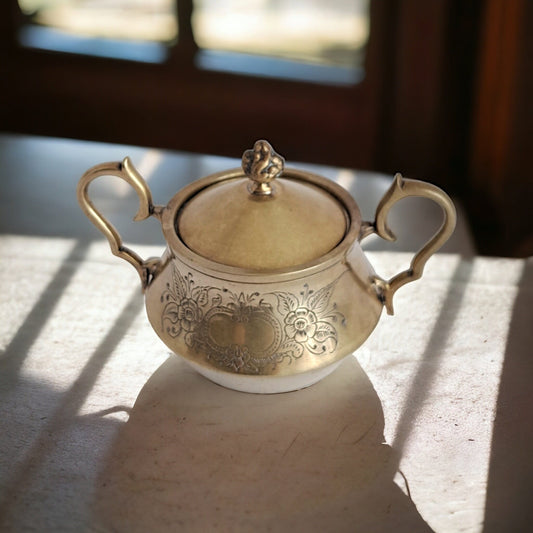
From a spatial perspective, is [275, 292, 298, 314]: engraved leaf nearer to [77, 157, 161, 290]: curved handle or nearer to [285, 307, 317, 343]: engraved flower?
[285, 307, 317, 343]: engraved flower

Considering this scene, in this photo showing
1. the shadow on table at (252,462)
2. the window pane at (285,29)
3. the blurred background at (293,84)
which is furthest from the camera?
the window pane at (285,29)

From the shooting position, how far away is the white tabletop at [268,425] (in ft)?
2.49

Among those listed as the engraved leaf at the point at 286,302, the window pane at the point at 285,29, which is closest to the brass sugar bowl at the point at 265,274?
the engraved leaf at the point at 286,302

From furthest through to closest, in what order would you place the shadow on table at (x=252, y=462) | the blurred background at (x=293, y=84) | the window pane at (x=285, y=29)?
the window pane at (x=285, y=29)
the blurred background at (x=293, y=84)
the shadow on table at (x=252, y=462)

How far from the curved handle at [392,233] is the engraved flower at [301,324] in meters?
0.09

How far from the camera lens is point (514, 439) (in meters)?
0.82

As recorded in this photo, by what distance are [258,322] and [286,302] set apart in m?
0.03

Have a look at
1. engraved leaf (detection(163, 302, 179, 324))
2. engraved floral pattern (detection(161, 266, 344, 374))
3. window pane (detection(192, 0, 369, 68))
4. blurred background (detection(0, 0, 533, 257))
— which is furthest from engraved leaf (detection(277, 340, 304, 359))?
window pane (detection(192, 0, 369, 68))

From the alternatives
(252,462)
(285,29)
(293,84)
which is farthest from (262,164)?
(285,29)

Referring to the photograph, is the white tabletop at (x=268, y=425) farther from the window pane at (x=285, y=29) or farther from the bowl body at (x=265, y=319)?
the window pane at (x=285, y=29)

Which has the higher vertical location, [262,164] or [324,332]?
[262,164]

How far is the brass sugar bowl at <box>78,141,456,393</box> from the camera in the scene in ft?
2.52

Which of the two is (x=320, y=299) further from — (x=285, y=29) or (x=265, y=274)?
(x=285, y=29)

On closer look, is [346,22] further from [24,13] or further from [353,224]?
[353,224]
